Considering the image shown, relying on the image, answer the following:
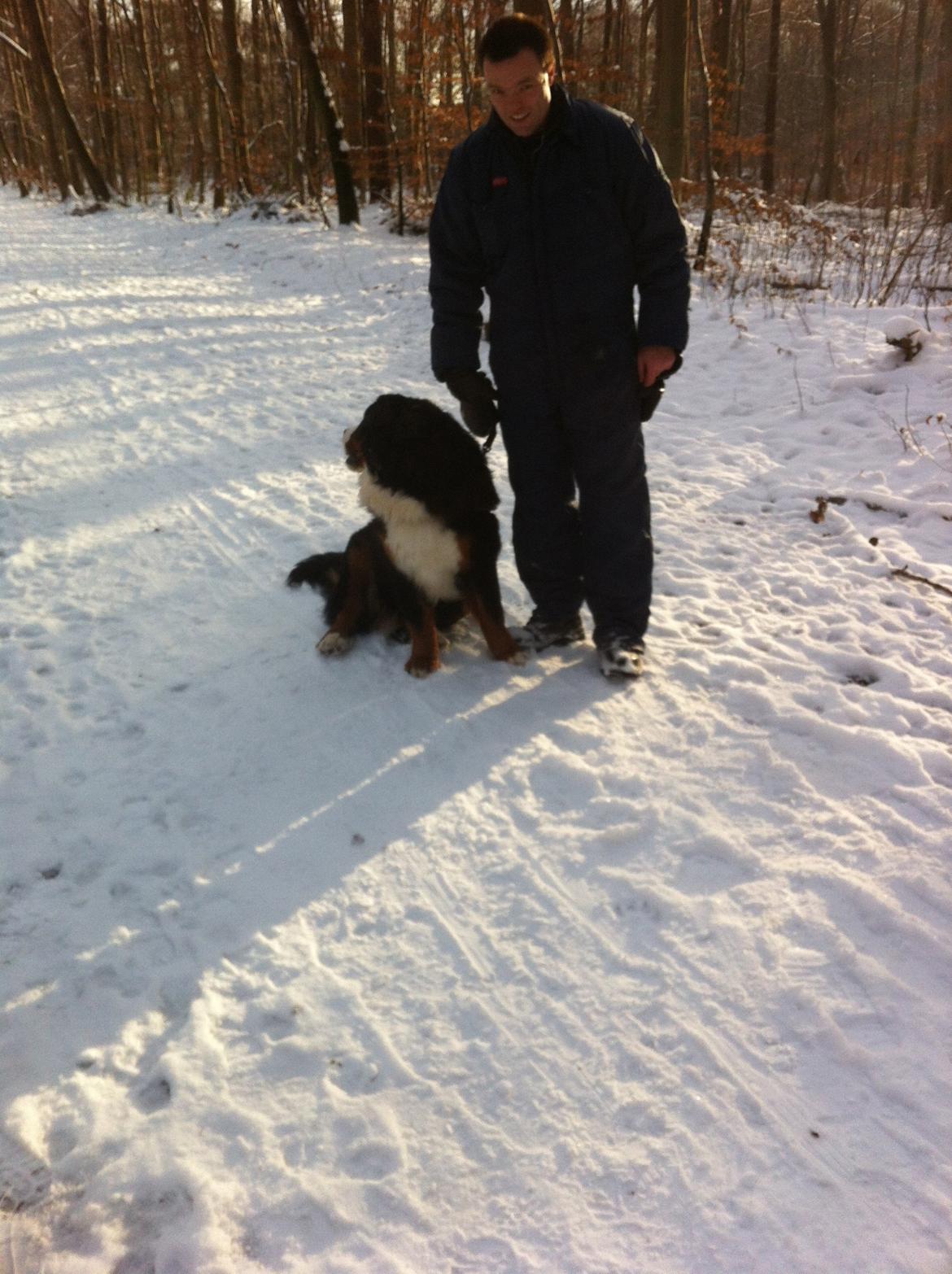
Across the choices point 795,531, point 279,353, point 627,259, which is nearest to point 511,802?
point 627,259

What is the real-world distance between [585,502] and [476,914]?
64.6 inches

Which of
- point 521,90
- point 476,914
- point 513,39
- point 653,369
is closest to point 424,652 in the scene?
point 476,914

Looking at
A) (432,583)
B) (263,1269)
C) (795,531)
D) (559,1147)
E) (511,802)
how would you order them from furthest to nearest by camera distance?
(795,531)
(432,583)
(511,802)
(559,1147)
(263,1269)

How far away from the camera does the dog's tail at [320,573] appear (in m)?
3.85

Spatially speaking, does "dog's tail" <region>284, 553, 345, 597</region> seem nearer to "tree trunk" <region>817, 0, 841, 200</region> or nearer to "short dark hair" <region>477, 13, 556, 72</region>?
"short dark hair" <region>477, 13, 556, 72</region>

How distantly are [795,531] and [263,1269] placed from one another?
404cm

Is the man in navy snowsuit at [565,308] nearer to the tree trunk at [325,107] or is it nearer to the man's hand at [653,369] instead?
the man's hand at [653,369]

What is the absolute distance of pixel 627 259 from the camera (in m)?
2.85

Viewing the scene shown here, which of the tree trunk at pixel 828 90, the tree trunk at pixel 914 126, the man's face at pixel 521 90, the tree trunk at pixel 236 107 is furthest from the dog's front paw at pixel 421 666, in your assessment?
the tree trunk at pixel 828 90

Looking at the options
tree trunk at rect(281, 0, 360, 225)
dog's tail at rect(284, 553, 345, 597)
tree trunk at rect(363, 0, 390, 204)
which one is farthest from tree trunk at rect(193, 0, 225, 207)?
dog's tail at rect(284, 553, 345, 597)

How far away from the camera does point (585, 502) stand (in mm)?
3205

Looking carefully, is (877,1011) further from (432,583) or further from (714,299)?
(714,299)

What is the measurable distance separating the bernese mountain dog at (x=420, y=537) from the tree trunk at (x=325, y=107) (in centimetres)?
1286

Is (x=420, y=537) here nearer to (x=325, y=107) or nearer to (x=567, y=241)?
(x=567, y=241)
